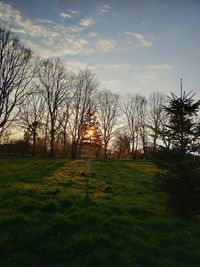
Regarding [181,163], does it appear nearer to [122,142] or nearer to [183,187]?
[183,187]

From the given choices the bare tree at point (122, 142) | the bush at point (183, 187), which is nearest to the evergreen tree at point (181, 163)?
the bush at point (183, 187)

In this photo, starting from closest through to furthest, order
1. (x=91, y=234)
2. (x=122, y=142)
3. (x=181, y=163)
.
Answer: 1. (x=91, y=234)
2. (x=181, y=163)
3. (x=122, y=142)

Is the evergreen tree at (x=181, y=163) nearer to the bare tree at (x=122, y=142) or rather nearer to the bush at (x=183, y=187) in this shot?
the bush at (x=183, y=187)

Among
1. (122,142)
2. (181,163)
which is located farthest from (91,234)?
(122,142)

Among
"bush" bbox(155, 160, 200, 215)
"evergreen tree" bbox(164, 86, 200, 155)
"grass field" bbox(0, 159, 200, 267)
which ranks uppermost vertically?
"evergreen tree" bbox(164, 86, 200, 155)

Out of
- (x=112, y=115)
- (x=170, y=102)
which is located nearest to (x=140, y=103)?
(x=112, y=115)

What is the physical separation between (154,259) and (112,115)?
5742cm

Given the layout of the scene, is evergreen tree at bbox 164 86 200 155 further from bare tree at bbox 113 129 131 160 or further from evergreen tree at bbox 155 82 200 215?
bare tree at bbox 113 129 131 160

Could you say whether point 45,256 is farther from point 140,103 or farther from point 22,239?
point 140,103

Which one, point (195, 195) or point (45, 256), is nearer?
point (45, 256)

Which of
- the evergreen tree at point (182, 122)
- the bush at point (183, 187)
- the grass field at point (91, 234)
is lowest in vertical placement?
the grass field at point (91, 234)

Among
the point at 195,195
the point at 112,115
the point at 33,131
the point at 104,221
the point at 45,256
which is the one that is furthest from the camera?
the point at 112,115

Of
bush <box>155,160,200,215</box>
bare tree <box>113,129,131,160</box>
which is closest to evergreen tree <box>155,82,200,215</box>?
bush <box>155,160,200,215</box>

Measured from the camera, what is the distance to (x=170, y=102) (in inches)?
435
